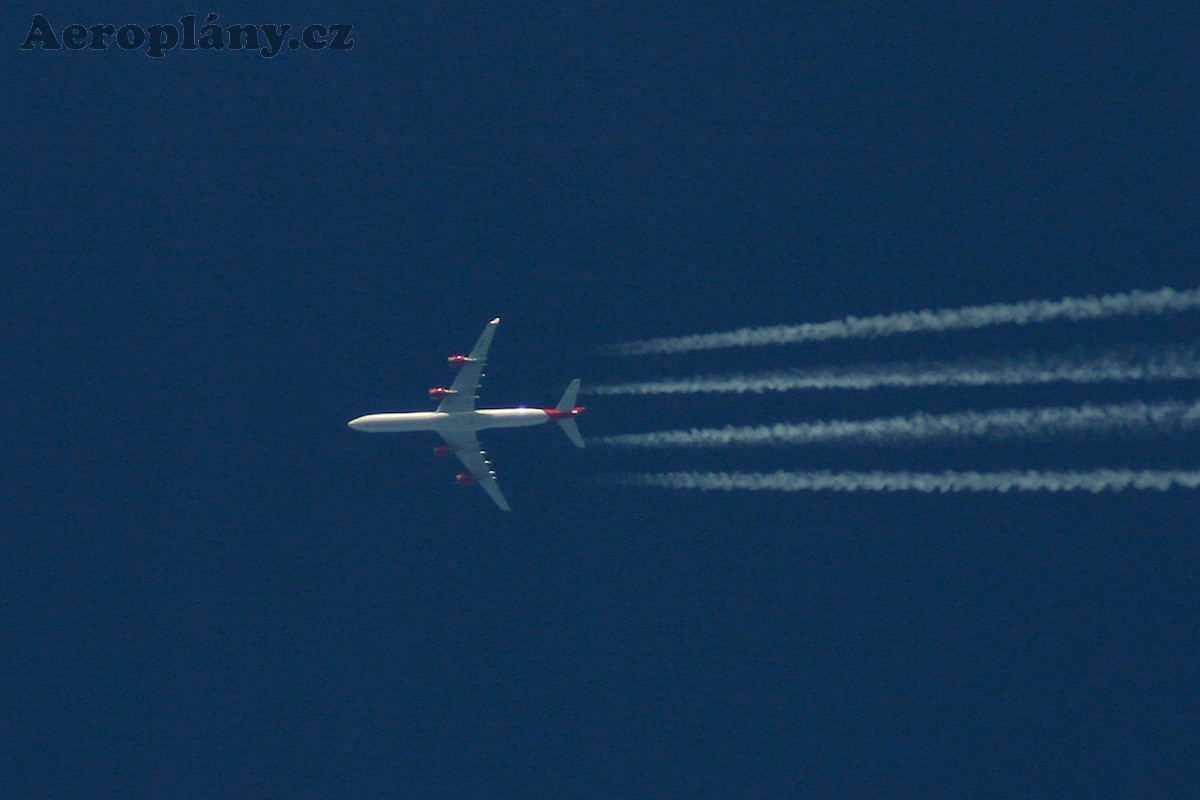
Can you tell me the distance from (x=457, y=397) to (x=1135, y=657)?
3634 cm

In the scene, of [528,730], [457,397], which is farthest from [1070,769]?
[457,397]

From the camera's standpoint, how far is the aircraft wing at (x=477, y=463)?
82.6 meters

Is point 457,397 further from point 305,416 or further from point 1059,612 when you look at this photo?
point 1059,612

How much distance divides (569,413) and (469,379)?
18.7ft

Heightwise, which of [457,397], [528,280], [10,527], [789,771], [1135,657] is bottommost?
[789,771]

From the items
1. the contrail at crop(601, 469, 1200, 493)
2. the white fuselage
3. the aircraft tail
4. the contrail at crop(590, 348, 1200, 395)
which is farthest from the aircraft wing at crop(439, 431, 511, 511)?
the contrail at crop(590, 348, 1200, 395)

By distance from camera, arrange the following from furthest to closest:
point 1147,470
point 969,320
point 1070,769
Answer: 1. point 1070,769
2. point 969,320
3. point 1147,470

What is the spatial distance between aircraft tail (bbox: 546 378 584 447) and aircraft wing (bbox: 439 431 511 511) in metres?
5.02

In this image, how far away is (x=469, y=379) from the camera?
81812 mm

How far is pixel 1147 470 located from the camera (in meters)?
67.9

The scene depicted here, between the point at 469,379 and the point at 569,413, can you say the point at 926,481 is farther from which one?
the point at 469,379

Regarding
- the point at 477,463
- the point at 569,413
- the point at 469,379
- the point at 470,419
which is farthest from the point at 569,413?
the point at 477,463

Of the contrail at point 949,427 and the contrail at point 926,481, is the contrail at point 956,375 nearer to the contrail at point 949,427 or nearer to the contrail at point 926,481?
the contrail at point 949,427

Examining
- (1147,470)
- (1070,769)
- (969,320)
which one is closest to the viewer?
(1147,470)
